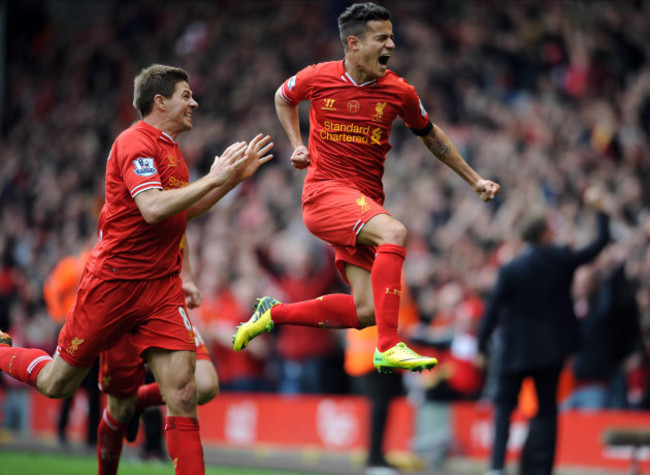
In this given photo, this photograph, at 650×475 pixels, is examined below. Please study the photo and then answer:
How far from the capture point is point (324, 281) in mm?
12375

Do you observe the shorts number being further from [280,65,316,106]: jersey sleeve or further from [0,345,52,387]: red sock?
[280,65,316,106]: jersey sleeve

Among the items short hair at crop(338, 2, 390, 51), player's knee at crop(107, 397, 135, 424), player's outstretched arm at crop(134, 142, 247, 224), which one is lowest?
player's knee at crop(107, 397, 135, 424)

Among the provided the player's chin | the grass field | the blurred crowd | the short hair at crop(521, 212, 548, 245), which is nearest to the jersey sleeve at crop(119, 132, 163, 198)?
the player's chin

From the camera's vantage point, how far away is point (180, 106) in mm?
6840

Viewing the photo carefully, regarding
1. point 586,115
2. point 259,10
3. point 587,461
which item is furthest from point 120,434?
point 259,10

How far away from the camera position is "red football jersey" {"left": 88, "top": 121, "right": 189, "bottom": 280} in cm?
663

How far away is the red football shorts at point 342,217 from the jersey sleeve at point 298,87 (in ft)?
2.10

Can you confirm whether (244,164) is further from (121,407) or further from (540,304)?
(540,304)

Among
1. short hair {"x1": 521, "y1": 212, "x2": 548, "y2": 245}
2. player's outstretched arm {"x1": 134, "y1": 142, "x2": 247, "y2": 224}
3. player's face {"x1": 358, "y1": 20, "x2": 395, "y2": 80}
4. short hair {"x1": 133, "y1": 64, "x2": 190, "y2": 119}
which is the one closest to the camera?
player's outstretched arm {"x1": 134, "y1": 142, "x2": 247, "y2": 224}

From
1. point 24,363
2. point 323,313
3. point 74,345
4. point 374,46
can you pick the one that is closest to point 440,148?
point 374,46

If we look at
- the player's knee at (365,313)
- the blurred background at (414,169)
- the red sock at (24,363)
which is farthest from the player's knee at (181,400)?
the blurred background at (414,169)

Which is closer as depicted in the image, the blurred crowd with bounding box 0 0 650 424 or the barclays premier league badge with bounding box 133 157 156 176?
the barclays premier league badge with bounding box 133 157 156 176

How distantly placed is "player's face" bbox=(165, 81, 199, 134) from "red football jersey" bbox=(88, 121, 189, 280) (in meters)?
0.15

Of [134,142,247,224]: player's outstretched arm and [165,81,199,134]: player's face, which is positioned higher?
[165,81,199,134]: player's face
